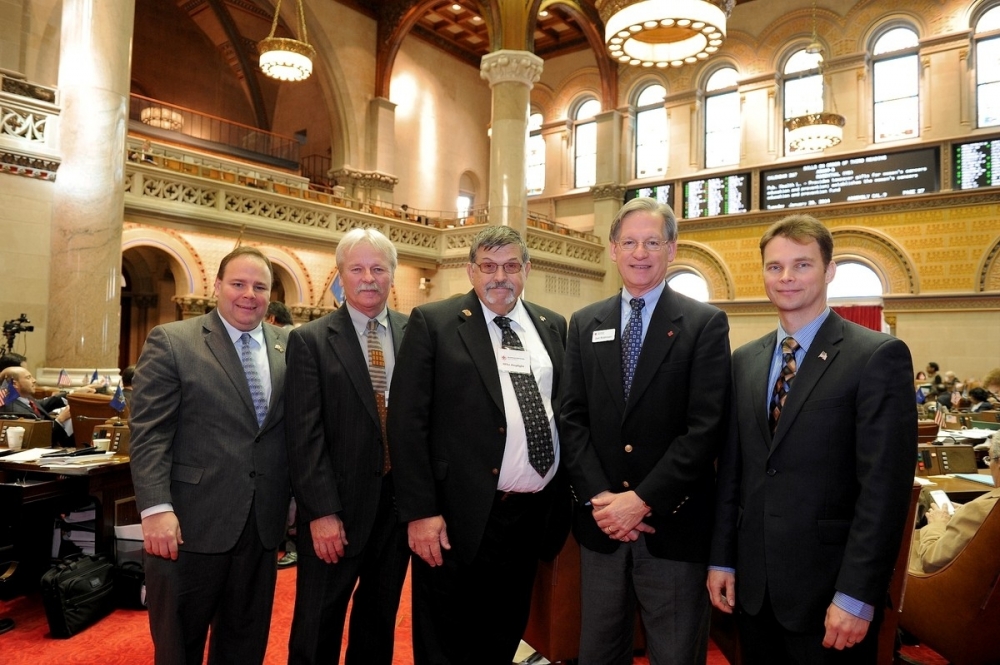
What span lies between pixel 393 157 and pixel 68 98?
434 inches

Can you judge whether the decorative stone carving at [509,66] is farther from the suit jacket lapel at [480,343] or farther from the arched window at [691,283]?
the suit jacket lapel at [480,343]

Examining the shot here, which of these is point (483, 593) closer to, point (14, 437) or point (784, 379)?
point (784, 379)

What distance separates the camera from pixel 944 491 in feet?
12.1

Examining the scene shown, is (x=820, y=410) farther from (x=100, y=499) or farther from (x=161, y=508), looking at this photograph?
(x=100, y=499)

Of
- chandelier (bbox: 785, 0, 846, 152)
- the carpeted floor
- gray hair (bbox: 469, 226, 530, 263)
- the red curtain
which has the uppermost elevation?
chandelier (bbox: 785, 0, 846, 152)

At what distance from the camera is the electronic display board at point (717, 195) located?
17016mm

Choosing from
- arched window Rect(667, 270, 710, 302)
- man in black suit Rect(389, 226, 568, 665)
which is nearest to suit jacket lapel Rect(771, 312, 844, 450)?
man in black suit Rect(389, 226, 568, 665)

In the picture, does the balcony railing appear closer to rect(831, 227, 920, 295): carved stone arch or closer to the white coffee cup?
the white coffee cup

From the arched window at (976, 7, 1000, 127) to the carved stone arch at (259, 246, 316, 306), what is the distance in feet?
49.6

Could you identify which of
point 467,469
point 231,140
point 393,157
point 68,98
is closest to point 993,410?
point 467,469

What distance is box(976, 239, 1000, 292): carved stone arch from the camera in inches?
548

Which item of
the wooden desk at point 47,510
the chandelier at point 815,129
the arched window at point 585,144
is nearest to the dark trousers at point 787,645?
the wooden desk at point 47,510

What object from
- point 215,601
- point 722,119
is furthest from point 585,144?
point 215,601

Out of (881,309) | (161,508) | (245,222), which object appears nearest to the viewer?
(161,508)
